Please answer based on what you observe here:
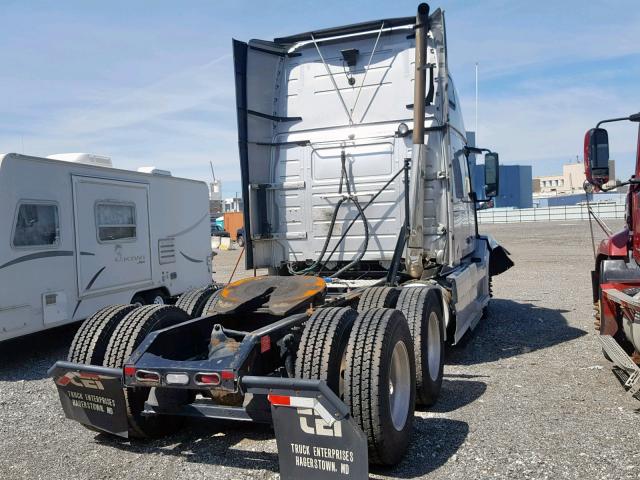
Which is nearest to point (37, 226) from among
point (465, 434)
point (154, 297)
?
point (154, 297)

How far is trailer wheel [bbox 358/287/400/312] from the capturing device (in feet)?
17.8

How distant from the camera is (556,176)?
107625mm

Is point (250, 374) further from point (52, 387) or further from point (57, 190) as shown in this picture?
point (57, 190)

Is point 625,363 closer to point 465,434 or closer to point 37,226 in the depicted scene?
point 465,434

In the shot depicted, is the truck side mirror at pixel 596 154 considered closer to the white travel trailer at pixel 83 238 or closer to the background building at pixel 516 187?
the white travel trailer at pixel 83 238

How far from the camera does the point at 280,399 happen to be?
11.2 ft

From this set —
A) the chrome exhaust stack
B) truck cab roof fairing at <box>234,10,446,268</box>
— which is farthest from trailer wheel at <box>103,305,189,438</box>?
the chrome exhaust stack

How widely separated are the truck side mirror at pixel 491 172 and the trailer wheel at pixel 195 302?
4.61 metres

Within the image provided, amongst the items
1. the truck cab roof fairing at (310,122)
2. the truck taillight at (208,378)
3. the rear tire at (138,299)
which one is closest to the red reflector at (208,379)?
the truck taillight at (208,378)

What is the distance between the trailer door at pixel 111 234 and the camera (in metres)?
A: 8.12

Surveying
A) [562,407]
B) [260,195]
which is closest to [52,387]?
[260,195]

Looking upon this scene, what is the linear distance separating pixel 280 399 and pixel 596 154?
344 centimetres

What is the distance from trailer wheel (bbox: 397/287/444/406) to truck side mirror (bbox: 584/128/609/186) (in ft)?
5.70

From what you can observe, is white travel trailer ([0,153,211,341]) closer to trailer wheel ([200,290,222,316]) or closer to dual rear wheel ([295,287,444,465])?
trailer wheel ([200,290,222,316])
